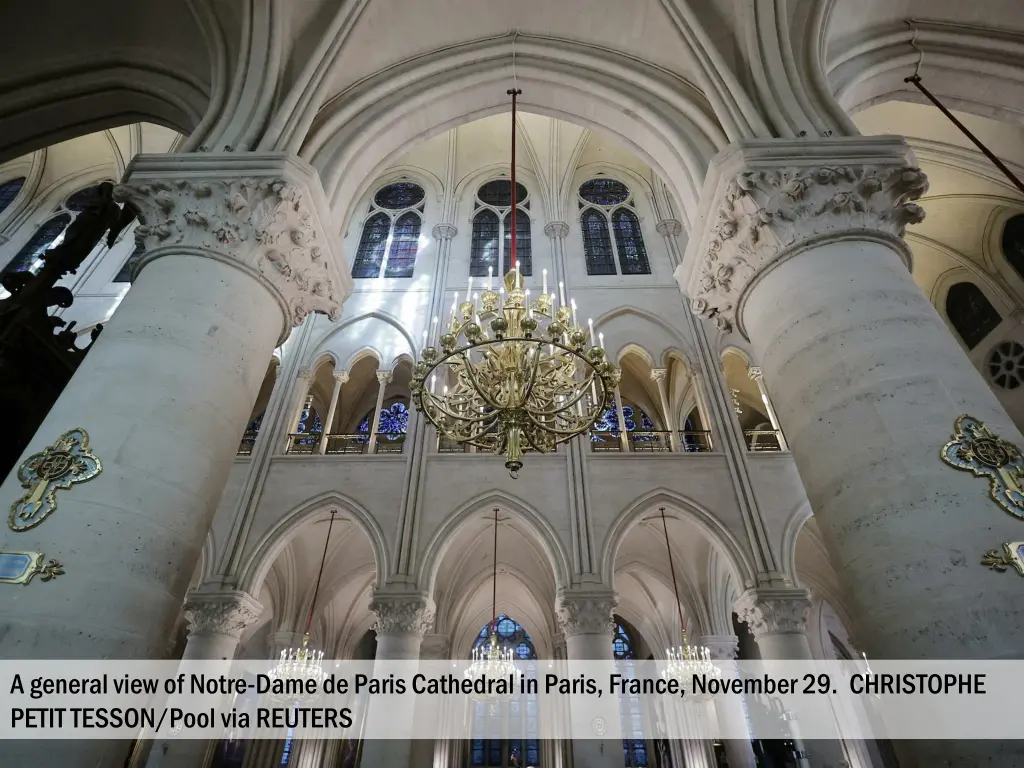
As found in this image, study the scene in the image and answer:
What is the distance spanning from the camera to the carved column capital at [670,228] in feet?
47.4

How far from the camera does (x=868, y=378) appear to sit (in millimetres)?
3781

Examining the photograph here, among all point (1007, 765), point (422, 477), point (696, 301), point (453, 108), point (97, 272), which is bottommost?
point (1007, 765)

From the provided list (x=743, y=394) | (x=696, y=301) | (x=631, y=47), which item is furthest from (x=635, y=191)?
(x=696, y=301)

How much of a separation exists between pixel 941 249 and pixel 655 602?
10.4m

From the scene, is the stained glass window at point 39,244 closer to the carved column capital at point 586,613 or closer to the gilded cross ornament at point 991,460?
the carved column capital at point 586,613

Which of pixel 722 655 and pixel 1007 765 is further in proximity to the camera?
pixel 722 655

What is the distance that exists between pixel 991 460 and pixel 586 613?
21.6ft

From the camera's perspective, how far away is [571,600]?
356 inches

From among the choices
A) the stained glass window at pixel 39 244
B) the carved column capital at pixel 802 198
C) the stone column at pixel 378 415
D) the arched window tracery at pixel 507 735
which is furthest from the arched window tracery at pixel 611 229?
the stained glass window at pixel 39 244

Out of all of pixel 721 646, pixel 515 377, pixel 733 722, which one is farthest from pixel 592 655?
pixel 515 377

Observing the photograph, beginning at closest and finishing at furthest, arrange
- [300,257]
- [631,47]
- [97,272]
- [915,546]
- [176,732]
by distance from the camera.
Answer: [915,546]
[300,257]
[631,47]
[176,732]
[97,272]

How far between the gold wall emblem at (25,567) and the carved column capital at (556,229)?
12.8 metres

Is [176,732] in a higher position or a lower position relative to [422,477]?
lower

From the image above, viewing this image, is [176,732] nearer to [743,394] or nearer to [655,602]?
[655,602]
